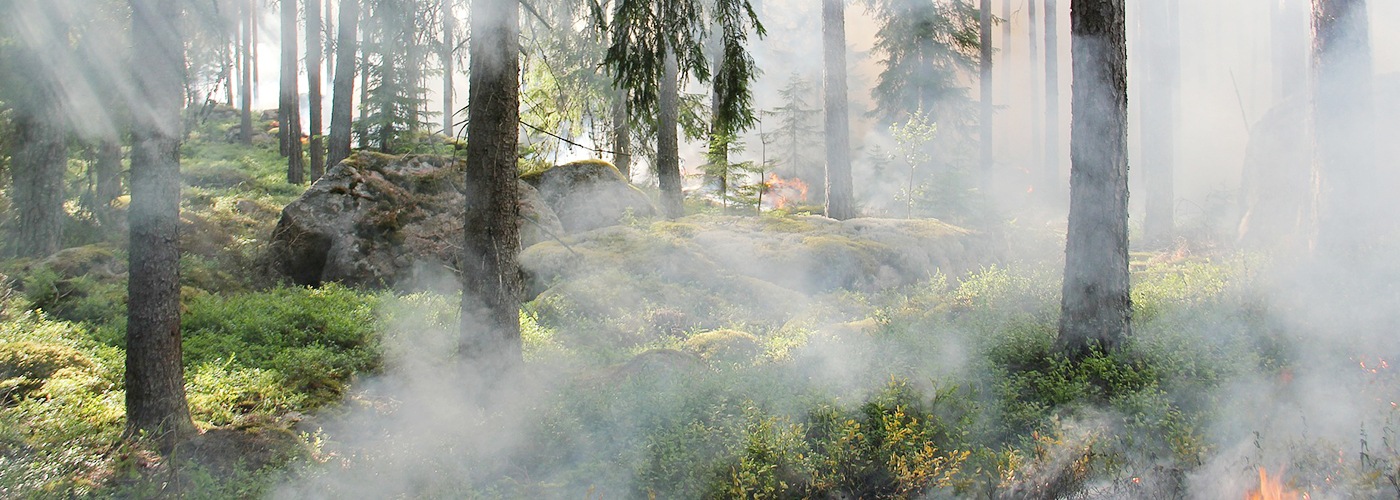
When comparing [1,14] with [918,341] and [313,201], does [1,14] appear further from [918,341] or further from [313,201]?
[918,341]

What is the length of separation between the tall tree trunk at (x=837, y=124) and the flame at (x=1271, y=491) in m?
10.8

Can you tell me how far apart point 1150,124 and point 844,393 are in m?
15.1

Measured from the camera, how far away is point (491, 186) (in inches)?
250

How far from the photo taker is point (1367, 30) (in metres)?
8.16

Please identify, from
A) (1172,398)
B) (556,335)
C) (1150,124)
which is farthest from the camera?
(1150,124)

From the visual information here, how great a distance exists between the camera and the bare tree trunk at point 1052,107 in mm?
22578

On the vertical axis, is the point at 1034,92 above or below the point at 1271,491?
above

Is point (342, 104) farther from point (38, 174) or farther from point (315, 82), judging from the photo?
point (38, 174)

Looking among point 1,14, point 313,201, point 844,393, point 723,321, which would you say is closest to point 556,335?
point 723,321

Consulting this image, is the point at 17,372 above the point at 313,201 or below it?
below

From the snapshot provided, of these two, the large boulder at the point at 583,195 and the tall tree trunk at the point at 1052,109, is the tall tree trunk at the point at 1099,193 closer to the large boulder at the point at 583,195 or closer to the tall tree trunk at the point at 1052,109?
the large boulder at the point at 583,195

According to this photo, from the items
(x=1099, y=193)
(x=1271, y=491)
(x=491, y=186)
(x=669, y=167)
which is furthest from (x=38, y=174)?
(x=1271, y=491)

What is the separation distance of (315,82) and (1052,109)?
2086 cm

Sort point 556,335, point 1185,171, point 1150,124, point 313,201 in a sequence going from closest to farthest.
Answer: point 556,335 < point 313,201 < point 1150,124 < point 1185,171
